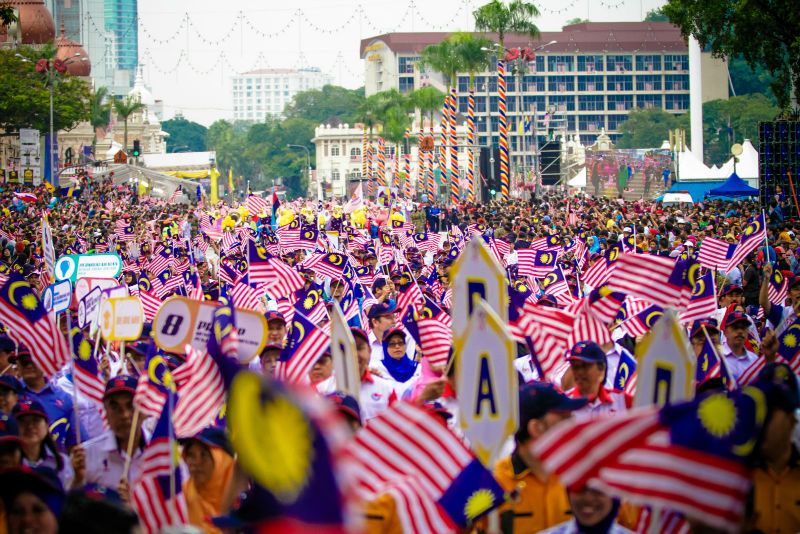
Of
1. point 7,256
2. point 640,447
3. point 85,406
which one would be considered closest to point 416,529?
point 640,447

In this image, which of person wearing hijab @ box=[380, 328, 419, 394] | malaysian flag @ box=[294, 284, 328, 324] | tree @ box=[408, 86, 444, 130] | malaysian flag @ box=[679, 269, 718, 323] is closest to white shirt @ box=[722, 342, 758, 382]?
malaysian flag @ box=[679, 269, 718, 323]

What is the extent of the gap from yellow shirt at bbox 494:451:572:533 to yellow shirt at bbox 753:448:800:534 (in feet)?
2.64

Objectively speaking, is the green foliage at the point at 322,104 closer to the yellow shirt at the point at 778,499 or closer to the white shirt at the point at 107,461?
the white shirt at the point at 107,461

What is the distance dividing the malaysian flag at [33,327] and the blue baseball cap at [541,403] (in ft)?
13.0

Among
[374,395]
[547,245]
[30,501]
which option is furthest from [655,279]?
[547,245]

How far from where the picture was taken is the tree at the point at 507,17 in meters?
53.4

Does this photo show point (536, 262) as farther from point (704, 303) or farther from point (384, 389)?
point (384, 389)

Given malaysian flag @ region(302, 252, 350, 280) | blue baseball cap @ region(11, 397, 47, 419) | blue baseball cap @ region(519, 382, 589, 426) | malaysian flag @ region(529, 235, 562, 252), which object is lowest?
blue baseball cap @ region(11, 397, 47, 419)

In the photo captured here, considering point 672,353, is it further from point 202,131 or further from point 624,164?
point 202,131

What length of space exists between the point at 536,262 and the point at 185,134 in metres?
169

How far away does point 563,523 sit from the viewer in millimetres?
5336

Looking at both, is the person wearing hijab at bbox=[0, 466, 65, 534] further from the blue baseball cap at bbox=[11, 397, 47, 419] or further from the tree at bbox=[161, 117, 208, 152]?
the tree at bbox=[161, 117, 208, 152]

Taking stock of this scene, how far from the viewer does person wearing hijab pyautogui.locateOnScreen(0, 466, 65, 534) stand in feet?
16.9

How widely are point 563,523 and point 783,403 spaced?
1045 mm
